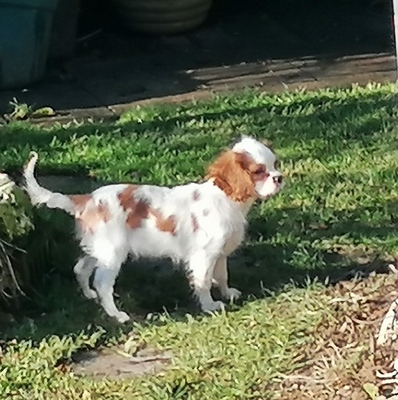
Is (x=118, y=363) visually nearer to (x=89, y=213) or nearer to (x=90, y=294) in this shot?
(x=90, y=294)

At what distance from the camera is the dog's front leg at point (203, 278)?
456 centimetres

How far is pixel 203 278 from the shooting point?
15.0ft

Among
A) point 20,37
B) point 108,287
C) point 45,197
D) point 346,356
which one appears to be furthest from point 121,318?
point 20,37

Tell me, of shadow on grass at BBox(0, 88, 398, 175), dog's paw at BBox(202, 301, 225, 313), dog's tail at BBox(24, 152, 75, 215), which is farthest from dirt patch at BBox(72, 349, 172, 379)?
shadow on grass at BBox(0, 88, 398, 175)

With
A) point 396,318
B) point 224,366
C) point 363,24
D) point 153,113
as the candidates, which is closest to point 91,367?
point 224,366

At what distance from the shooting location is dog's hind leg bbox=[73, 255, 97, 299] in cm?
474

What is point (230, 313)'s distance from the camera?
15.2 feet

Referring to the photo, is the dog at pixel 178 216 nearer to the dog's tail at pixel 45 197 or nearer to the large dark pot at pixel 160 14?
the dog's tail at pixel 45 197

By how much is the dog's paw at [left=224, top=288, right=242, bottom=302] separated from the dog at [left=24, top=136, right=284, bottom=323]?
15 cm

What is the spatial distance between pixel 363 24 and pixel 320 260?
170 inches

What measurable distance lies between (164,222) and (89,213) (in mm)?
278

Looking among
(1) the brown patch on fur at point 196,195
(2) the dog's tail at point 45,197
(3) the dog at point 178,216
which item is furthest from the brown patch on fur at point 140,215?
(2) the dog's tail at point 45,197

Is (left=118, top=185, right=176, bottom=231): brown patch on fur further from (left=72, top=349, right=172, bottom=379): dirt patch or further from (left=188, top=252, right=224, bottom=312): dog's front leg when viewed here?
(left=72, top=349, right=172, bottom=379): dirt patch

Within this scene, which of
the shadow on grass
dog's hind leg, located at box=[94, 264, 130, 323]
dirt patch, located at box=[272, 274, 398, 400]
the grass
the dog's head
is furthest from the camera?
the shadow on grass
